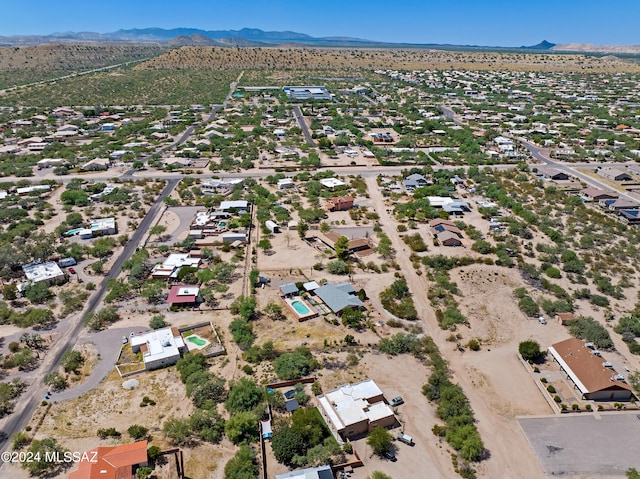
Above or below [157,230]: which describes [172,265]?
below

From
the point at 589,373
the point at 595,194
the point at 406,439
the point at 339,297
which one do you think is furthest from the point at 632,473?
the point at 595,194

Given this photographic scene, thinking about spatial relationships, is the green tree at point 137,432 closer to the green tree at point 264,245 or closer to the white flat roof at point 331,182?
the green tree at point 264,245

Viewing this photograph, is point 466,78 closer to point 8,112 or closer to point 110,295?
point 8,112

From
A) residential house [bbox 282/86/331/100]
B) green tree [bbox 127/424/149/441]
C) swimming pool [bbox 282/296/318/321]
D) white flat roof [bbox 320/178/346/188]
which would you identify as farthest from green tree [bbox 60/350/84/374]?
residential house [bbox 282/86/331/100]

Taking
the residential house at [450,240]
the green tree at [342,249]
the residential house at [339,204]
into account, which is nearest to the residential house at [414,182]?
the residential house at [339,204]

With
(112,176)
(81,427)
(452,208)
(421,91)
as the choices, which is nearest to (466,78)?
(421,91)

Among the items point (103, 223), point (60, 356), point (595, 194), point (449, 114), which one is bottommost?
point (60, 356)

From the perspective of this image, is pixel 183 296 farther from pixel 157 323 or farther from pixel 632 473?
pixel 632 473
